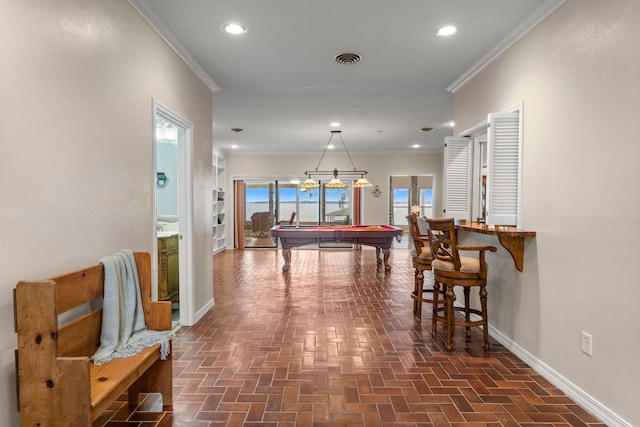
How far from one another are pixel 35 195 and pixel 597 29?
10.7 feet

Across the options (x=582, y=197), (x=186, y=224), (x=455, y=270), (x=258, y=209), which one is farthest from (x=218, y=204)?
(x=582, y=197)

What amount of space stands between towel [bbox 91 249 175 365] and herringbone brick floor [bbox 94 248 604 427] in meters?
0.49

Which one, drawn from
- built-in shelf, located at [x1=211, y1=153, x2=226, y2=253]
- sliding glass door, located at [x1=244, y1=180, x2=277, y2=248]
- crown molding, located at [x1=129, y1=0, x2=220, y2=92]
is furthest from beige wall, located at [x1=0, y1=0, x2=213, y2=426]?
sliding glass door, located at [x1=244, y1=180, x2=277, y2=248]

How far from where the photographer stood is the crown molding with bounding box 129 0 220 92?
2.50m

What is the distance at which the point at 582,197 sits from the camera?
2.21 m

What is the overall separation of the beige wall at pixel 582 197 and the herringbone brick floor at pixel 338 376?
1.08 ft

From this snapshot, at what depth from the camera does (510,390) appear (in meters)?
2.38

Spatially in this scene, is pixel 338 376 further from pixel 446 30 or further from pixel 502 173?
pixel 446 30

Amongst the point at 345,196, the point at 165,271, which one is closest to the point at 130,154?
the point at 165,271

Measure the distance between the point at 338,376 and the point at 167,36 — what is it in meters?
3.09

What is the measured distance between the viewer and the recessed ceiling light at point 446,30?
112 inches

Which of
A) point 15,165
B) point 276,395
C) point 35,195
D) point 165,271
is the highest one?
point 15,165

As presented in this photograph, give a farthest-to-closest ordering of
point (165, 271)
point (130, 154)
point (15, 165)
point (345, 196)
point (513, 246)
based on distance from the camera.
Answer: point (345, 196)
point (165, 271)
point (513, 246)
point (130, 154)
point (15, 165)

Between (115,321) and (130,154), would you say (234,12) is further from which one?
(115,321)
